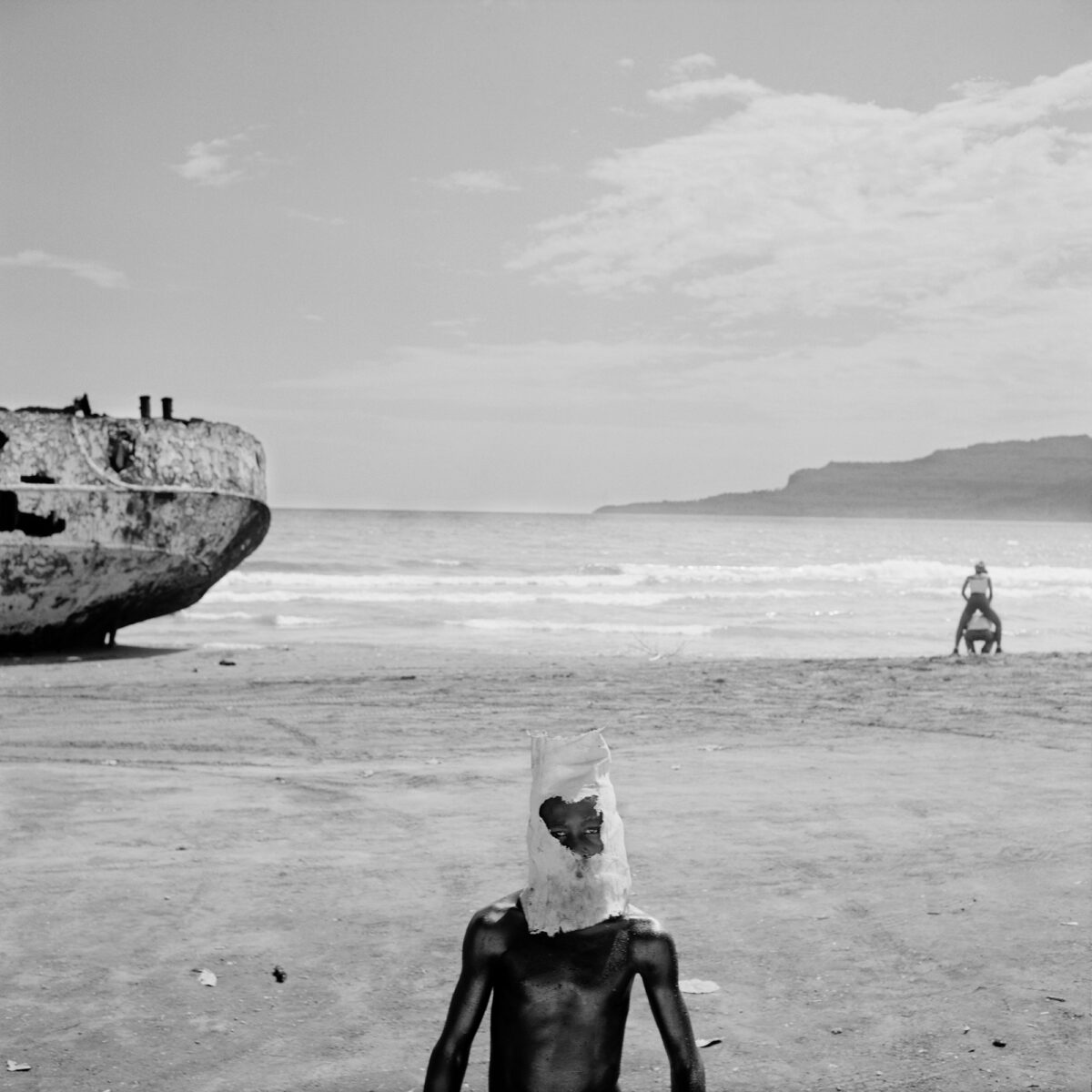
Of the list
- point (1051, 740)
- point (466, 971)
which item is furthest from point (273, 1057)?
point (1051, 740)

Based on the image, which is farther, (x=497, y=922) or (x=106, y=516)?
(x=106, y=516)

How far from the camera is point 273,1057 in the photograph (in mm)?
3596

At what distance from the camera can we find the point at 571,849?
7.06ft

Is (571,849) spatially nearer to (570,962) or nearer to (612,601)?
(570,962)

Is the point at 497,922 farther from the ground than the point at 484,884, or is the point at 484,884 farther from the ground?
the point at 497,922

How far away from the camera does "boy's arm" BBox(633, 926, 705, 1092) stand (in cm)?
214

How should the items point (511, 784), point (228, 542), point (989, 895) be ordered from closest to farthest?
point (989, 895) → point (511, 784) → point (228, 542)

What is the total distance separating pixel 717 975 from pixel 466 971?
222 centimetres

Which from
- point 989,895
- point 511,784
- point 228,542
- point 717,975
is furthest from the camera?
point 228,542

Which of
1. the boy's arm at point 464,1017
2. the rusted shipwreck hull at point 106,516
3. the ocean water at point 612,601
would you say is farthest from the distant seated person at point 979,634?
the boy's arm at point 464,1017

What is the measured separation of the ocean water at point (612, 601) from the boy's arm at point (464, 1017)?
15.3 meters

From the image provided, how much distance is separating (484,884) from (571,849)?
10.3 feet

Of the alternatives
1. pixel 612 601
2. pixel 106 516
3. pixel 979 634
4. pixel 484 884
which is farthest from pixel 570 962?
pixel 612 601

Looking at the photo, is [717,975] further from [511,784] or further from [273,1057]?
[511,784]
